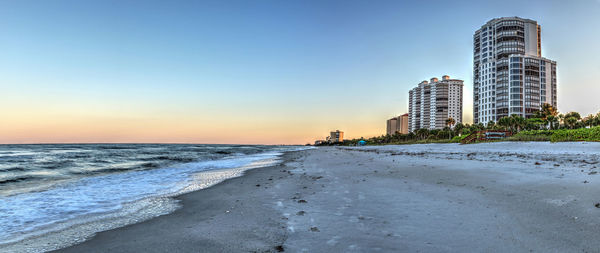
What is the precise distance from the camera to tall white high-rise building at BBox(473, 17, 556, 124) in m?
116

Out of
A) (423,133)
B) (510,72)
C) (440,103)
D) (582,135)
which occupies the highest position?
(510,72)

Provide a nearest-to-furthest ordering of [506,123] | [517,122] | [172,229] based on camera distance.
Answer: [172,229], [517,122], [506,123]

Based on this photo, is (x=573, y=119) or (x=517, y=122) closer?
(x=573, y=119)

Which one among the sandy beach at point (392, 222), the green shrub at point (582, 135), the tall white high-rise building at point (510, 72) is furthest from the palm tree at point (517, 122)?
the sandy beach at point (392, 222)

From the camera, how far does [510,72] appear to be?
117500mm

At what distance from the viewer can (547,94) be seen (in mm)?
120000

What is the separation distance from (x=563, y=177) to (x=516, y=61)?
14336cm

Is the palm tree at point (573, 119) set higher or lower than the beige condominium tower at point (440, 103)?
lower

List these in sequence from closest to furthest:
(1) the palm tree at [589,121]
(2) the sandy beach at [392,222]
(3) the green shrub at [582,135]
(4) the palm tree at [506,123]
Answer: (2) the sandy beach at [392,222], (3) the green shrub at [582,135], (1) the palm tree at [589,121], (4) the palm tree at [506,123]

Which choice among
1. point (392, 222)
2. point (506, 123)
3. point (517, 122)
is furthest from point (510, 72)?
point (392, 222)

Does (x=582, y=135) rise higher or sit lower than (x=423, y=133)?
lower

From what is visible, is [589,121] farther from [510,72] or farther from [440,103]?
[440,103]

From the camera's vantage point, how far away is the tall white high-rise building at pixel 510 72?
116 metres

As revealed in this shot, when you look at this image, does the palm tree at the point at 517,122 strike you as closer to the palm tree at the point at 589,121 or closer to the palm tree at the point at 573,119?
the palm tree at the point at 573,119
